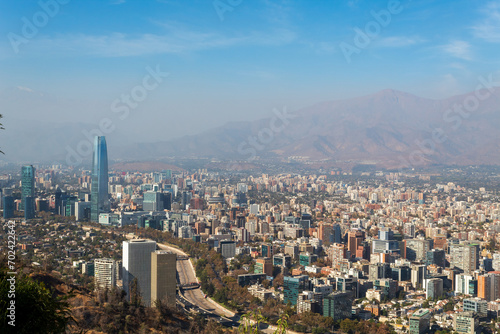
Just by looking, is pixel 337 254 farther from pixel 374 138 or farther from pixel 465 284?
pixel 374 138

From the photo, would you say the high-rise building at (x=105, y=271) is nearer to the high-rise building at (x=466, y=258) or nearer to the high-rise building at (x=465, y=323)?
the high-rise building at (x=465, y=323)

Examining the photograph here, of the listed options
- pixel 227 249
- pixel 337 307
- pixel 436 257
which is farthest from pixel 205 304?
pixel 436 257

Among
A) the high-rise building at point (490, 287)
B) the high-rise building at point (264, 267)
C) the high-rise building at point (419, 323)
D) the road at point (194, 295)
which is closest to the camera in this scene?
the high-rise building at point (419, 323)

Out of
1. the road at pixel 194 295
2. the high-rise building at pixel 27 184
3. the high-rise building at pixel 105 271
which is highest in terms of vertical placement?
the high-rise building at pixel 27 184

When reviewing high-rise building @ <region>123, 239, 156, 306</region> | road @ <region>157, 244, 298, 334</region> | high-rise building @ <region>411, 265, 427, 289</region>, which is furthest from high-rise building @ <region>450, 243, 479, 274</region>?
high-rise building @ <region>123, 239, 156, 306</region>

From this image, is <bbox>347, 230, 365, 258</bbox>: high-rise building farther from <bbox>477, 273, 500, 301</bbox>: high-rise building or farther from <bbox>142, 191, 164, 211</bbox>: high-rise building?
<bbox>142, 191, 164, 211</bbox>: high-rise building

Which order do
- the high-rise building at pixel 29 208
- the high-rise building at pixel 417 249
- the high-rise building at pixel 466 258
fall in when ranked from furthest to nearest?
the high-rise building at pixel 29 208 → the high-rise building at pixel 417 249 → the high-rise building at pixel 466 258

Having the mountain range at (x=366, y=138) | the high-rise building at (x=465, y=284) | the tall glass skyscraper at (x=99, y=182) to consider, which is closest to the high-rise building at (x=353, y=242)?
the high-rise building at (x=465, y=284)
